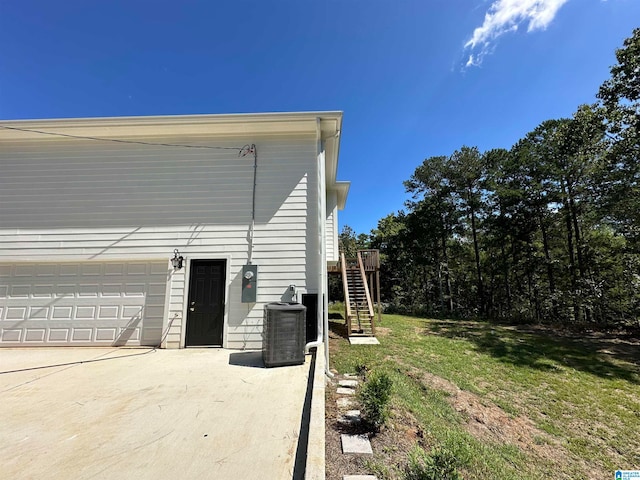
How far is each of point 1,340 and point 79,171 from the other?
3629mm

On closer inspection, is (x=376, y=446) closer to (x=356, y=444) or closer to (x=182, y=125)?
(x=356, y=444)

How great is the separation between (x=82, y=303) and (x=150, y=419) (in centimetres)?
432

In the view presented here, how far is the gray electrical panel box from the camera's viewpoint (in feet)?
17.0

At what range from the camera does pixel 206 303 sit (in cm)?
534

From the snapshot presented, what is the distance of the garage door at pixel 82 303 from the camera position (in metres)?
5.32

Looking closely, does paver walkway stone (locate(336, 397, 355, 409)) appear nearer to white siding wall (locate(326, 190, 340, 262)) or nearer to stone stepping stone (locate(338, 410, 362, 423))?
stone stepping stone (locate(338, 410, 362, 423))

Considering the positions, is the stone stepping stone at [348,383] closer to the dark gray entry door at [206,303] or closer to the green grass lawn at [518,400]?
the green grass lawn at [518,400]

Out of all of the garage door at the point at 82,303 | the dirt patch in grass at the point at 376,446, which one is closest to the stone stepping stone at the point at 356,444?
the dirt patch in grass at the point at 376,446

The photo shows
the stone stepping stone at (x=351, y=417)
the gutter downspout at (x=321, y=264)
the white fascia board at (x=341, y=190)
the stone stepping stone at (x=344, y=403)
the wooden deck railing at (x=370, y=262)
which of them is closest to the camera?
the stone stepping stone at (x=351, y=417)

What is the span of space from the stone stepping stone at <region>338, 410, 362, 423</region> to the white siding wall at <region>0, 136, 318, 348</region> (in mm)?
2655

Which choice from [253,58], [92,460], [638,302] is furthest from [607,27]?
[92,460]

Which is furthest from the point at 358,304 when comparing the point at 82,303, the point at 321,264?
the point at 82,303

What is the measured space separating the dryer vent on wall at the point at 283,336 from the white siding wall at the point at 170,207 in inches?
45.6

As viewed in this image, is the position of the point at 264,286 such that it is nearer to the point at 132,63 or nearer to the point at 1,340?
the point at 1,340
